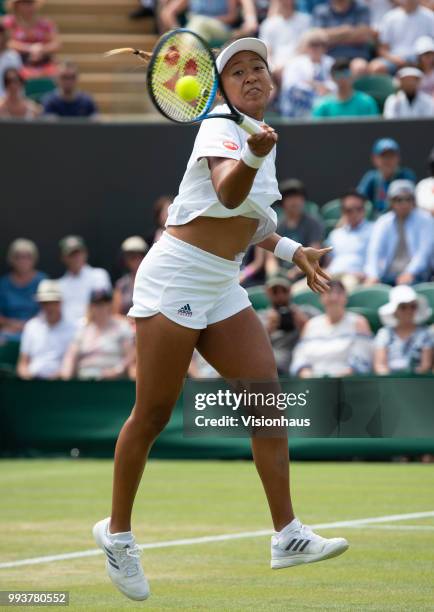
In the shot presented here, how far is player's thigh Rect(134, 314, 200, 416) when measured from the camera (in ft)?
17.5

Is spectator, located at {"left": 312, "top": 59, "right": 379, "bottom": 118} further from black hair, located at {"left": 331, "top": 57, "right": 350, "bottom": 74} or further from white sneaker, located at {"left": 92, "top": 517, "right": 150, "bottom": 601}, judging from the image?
white sneaker, located at {"left": 92, "top": 517, "right": 150, "bottom": 601}

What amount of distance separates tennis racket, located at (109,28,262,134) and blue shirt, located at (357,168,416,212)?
885cm

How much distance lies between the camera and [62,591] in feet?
18.8

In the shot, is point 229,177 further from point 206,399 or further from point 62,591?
point 62,591

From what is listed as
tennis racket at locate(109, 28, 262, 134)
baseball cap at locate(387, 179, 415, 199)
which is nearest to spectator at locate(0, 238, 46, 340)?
baseball cap at locate(387, 179, 415, 199)

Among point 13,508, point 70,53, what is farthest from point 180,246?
point 70,53

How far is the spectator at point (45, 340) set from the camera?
13.3 metres

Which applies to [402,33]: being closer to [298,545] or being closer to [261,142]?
[298,545]

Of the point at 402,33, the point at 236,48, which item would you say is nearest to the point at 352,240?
the point at 402,33

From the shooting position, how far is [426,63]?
14250 mm

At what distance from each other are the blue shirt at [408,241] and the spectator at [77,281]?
3.03 m

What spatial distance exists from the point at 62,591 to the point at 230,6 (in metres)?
12.0

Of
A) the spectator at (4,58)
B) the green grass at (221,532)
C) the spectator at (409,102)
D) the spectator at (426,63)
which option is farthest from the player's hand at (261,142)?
the spectator at (4,58)

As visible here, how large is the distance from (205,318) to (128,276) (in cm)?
870
